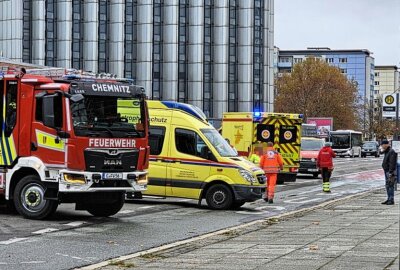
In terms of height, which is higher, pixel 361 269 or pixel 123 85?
pixel 123 85

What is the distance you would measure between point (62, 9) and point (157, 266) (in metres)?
68.4

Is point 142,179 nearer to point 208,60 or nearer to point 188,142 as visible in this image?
point 188,142

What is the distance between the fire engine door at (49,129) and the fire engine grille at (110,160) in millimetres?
526

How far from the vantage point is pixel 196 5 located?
8088cm

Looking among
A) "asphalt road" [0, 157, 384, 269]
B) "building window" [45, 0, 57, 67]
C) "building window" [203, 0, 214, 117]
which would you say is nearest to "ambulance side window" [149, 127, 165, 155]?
"asphalt road" [0, 157, 384, 269]

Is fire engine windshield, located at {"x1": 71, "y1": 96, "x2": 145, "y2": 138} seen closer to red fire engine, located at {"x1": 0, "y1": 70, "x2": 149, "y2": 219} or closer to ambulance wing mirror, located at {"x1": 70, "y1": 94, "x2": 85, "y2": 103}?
red fire engine, located at {"x1": 0, "y1": 70, "x2": 149, "y2": 219}

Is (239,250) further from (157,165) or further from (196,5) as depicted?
(196,5)

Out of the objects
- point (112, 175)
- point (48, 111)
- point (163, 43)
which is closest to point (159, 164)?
point (112, 175)

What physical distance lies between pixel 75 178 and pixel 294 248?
5014 millimetres

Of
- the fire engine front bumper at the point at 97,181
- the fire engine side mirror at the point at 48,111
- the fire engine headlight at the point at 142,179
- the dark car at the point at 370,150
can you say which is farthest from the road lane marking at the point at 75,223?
the dark car at the point at 370,150

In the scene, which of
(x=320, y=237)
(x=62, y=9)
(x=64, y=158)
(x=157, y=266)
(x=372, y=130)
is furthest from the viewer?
(x=372, y=130)

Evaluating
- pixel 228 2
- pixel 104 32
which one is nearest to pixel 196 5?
pixel 228 2

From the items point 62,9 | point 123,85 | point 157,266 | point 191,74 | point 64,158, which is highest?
point 62,9

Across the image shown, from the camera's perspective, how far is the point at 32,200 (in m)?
14.3
